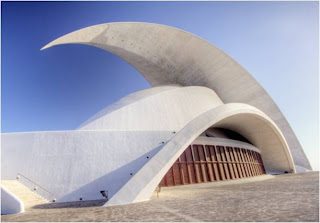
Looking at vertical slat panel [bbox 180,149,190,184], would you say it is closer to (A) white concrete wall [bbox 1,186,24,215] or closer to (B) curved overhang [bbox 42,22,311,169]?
(A) white concrete wall [bbox 1,186,24,215]

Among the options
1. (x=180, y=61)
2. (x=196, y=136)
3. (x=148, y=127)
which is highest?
(x=180, y=61)

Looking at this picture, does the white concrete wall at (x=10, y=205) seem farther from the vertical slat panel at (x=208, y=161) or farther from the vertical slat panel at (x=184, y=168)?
the vertical slat panel at (x=208, y=161)

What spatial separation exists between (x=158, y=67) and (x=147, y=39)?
397 cm

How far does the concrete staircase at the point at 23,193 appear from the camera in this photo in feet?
35.1

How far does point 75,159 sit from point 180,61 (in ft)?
58.8

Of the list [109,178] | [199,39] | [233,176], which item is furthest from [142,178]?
[199,39]

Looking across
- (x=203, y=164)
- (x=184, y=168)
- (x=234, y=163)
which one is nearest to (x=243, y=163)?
(x=234, y=163)

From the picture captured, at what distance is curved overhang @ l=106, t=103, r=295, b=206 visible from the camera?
28.0 feet

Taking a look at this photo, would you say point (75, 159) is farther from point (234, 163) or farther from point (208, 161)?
point (234, 163)

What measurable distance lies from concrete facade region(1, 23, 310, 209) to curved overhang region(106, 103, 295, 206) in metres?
0.04

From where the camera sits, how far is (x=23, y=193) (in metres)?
11.1

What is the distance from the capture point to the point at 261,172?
21.8 meters

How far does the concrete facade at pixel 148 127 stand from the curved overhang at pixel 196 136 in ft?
0.13

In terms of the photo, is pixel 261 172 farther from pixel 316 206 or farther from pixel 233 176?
pixel 316 206
